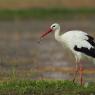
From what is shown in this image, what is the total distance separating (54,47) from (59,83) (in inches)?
457

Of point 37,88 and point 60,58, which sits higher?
point 60,58

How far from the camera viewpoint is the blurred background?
54.3 feet

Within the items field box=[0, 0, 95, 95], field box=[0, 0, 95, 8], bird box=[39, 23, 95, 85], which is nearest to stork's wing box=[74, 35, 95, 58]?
bird box=[39, 23, 95, 85]

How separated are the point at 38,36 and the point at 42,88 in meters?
15.2

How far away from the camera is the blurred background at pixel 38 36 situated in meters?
16.6

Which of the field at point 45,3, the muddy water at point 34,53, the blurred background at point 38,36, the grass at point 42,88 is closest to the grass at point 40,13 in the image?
the blurred background at point 38,36

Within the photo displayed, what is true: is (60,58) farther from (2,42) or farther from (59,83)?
(59,83)

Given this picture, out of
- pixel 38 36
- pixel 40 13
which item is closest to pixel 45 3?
pixel 40 13

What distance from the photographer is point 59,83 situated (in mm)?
11898

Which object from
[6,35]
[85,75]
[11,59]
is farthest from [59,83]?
[6,35]

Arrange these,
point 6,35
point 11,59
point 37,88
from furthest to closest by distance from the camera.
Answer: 1. point 6,35
2. point 11,59
3. point 37,88

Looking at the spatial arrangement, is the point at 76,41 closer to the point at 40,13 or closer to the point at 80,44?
the point at 80,44

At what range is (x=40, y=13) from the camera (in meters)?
34.6

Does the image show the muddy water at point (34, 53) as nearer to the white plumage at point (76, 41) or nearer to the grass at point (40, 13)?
the grass at point (40, 13)
